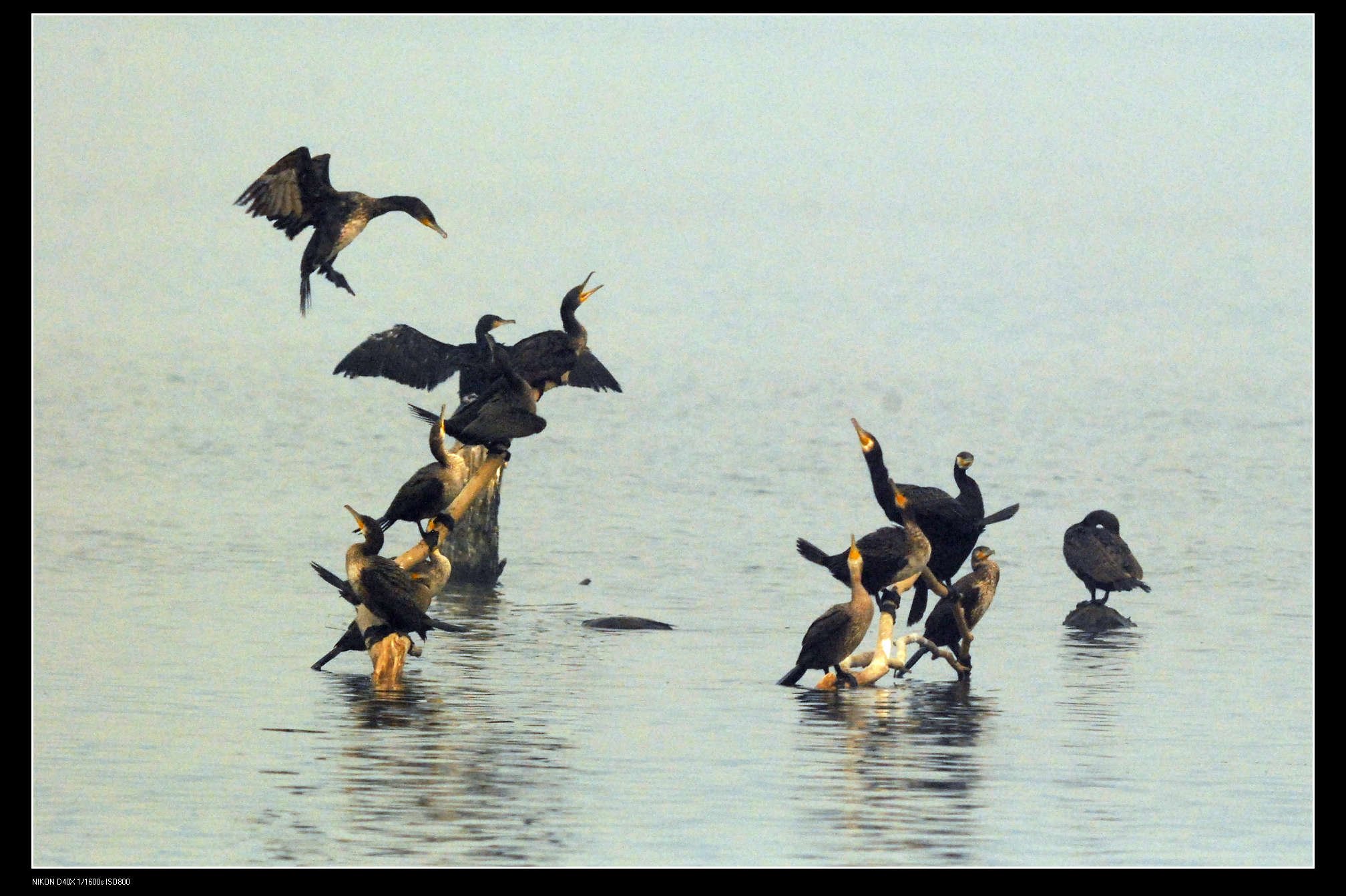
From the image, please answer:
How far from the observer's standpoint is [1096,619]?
20.2 m

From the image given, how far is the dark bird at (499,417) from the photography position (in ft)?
52.8

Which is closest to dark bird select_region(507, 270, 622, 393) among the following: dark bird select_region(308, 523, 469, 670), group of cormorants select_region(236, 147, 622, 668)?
group of cormorants select_region(236, 147, 622, 668)

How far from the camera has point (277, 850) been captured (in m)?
11.9

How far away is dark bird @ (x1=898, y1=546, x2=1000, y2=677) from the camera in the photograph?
17312mm

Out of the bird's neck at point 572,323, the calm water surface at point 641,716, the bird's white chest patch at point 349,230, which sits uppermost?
the bird's white chest patch at point 349,230

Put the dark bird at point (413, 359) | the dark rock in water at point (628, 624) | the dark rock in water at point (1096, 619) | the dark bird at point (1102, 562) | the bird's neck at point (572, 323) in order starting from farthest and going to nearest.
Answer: the dark bird at point (1102, 562) → the dark rock in water at point (1096, 619) → the dark rock in water at point (628, 624) → the dark bird at point (413, 359) → the bird's neck at point (572, 323)

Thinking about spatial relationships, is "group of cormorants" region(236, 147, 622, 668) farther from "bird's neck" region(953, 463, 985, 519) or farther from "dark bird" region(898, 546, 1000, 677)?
"dark bird" region(898, 546, 1000, 677)

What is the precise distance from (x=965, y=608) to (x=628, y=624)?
10.9 feet

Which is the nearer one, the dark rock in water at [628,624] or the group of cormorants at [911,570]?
the group of cormorants at [911,570]

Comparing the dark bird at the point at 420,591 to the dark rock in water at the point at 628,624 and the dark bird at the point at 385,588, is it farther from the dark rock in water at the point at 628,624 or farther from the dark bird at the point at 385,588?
the dark rock in water at the point at 628,624

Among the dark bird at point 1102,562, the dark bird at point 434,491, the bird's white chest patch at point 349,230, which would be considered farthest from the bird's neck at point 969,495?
the bird's white chest patch at point 349,230

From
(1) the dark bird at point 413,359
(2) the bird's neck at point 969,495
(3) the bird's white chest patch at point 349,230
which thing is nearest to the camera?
(2) the bird's neck at point 969,495

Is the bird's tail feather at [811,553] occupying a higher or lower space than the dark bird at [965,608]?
higher

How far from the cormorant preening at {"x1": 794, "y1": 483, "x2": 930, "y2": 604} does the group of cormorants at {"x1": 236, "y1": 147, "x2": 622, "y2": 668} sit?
2.15 meters
